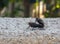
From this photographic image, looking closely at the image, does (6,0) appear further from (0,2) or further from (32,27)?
(32,27)

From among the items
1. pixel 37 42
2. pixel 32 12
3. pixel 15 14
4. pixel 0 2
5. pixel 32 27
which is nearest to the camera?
pixel 37 42

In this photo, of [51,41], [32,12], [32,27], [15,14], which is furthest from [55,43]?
[32,12]

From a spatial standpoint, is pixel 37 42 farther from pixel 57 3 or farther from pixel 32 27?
pixel 57 3

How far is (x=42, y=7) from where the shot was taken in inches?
371

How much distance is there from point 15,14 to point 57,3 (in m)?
1.67

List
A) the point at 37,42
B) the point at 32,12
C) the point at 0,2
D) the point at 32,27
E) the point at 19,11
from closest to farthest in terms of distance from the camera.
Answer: the point at 37,42, the point at 32,27, the point at 0,2, the point at 19,11, the point at 32,12

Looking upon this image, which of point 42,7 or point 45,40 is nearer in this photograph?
point 45,40

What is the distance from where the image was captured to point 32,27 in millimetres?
2357

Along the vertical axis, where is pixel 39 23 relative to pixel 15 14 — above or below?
above

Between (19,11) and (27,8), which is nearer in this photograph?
(27,8)

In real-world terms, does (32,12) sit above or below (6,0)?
below

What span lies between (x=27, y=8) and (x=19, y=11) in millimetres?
1087

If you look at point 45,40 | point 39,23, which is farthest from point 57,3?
point 45,40

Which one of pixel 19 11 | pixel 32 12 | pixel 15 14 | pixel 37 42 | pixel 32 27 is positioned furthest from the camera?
pixel 32 12
